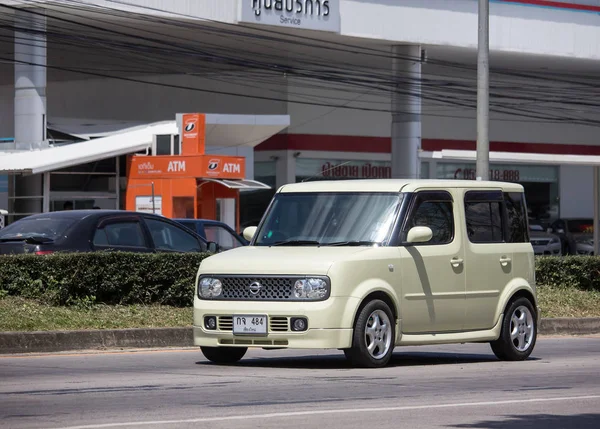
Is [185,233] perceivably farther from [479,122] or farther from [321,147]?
[321,147]

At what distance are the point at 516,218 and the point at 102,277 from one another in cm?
549

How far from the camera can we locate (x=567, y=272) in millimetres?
21625

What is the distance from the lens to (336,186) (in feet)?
44.3

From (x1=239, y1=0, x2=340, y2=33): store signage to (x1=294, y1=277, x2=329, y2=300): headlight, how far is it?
31558 mm

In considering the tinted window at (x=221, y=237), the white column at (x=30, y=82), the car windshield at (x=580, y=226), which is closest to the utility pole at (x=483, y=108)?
the tinted window at (x=221, y=237)

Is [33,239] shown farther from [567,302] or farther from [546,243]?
[546,243]

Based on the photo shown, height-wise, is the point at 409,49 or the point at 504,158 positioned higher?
the point at 409,49

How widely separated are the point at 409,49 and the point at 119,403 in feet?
130

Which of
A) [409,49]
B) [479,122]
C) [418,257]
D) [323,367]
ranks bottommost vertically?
[323,367]

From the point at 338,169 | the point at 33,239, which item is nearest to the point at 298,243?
the point at 33,239

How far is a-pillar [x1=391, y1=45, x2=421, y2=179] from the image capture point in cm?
4791

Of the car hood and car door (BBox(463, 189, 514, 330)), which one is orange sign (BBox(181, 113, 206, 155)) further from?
the car hood

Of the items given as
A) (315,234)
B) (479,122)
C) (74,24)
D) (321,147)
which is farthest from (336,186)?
(321,147)

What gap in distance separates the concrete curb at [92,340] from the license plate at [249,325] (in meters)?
3.16
